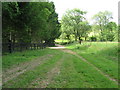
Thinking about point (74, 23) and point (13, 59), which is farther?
point (74, 23)

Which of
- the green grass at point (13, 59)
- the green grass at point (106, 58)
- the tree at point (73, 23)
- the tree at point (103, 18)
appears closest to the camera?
the green grass at point (106, 58)

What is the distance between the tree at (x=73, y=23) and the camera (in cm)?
4588

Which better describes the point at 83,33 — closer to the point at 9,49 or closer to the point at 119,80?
the point at 9,49

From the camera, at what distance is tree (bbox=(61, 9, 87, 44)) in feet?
151

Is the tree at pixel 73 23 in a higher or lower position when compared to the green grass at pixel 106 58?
higher

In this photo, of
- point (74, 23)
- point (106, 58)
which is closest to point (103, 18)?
point (74, 23)

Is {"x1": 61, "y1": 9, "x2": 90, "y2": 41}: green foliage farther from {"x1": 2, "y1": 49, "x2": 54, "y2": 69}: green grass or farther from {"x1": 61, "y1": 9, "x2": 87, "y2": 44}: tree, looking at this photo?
{"x1": 2, "y1": 49, "x2": 54, "y2": 69}: green grass

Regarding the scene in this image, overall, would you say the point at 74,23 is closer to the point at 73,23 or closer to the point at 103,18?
the point at 73,23

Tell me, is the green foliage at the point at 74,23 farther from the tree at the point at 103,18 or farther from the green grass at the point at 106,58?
the green grass at the point at 106,58

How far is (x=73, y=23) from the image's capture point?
4572cm

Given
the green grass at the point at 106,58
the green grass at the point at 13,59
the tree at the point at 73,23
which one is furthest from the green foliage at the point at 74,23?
the green grass at the point at 13,59

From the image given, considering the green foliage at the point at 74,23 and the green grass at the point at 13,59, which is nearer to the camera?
the green grass at the point at 13,59

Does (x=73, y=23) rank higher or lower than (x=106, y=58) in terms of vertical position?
higher

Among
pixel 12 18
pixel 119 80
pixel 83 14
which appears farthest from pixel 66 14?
pixel 119 80
